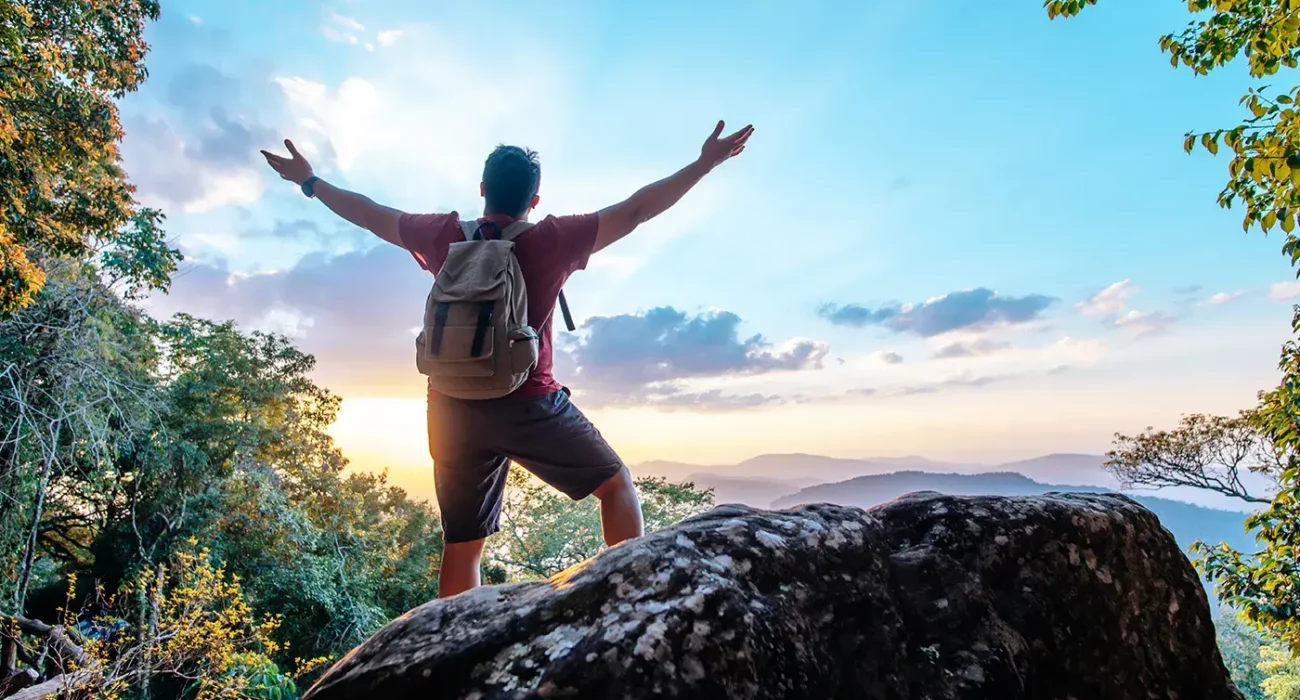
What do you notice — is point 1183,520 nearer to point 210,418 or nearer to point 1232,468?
point 1232,468

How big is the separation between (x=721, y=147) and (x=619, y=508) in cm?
135

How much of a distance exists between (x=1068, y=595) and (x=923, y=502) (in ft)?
1.53

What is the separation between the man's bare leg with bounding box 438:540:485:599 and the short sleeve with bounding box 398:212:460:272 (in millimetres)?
1013

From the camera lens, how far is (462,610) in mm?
1481

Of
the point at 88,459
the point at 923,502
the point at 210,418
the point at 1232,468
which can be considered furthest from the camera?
the point at 210,418

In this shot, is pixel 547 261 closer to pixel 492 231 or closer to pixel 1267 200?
pixel 492 231

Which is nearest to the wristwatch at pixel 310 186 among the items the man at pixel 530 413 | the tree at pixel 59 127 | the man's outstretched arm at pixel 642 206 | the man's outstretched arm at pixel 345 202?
the man's outstretched arm at pixel 345 202

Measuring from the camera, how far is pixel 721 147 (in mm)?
2377

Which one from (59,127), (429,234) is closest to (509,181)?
(429,234)

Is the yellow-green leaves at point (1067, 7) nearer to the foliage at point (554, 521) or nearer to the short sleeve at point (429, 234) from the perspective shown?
the short sleeve at point (429, 234)

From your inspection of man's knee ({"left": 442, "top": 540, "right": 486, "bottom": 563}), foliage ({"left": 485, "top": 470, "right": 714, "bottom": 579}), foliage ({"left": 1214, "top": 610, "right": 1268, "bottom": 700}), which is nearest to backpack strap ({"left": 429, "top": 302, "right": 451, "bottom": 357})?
man's knee ({"left": 442, "top": 540, "right": 486, "bottom": 563})

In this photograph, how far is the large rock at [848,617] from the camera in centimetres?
129

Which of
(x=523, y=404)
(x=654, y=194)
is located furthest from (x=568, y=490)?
(x=654, y=194)

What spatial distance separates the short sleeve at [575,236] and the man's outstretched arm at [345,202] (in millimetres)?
659
